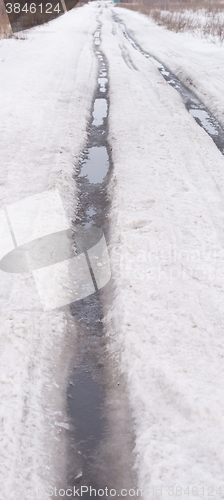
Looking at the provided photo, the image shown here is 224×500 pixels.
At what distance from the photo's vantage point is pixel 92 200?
15.4 ft

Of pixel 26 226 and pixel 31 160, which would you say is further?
pixel 31 160

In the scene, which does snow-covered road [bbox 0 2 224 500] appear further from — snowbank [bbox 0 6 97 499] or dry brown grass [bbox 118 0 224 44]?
dry brown grass [bbox 118 0 224 44]

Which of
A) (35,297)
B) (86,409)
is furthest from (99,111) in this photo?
(86,409)

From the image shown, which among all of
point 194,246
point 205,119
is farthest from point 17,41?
point 194,246

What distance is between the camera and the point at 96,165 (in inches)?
221

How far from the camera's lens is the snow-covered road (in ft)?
6.64

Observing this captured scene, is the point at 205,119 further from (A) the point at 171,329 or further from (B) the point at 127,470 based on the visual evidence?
(B) the point at 127,470

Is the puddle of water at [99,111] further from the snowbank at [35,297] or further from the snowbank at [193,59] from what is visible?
the snowbank at [193,59]

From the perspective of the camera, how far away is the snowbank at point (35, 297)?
2.04m

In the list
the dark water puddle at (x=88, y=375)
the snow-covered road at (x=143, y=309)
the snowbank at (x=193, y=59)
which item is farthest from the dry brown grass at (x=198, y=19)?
the dark water puddle at (x=88, y=375)

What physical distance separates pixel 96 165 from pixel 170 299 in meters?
3.20

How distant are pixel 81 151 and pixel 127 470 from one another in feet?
16.0

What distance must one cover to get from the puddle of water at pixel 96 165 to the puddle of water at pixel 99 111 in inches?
52.0

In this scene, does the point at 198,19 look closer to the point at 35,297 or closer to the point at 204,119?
the point at 204,119
